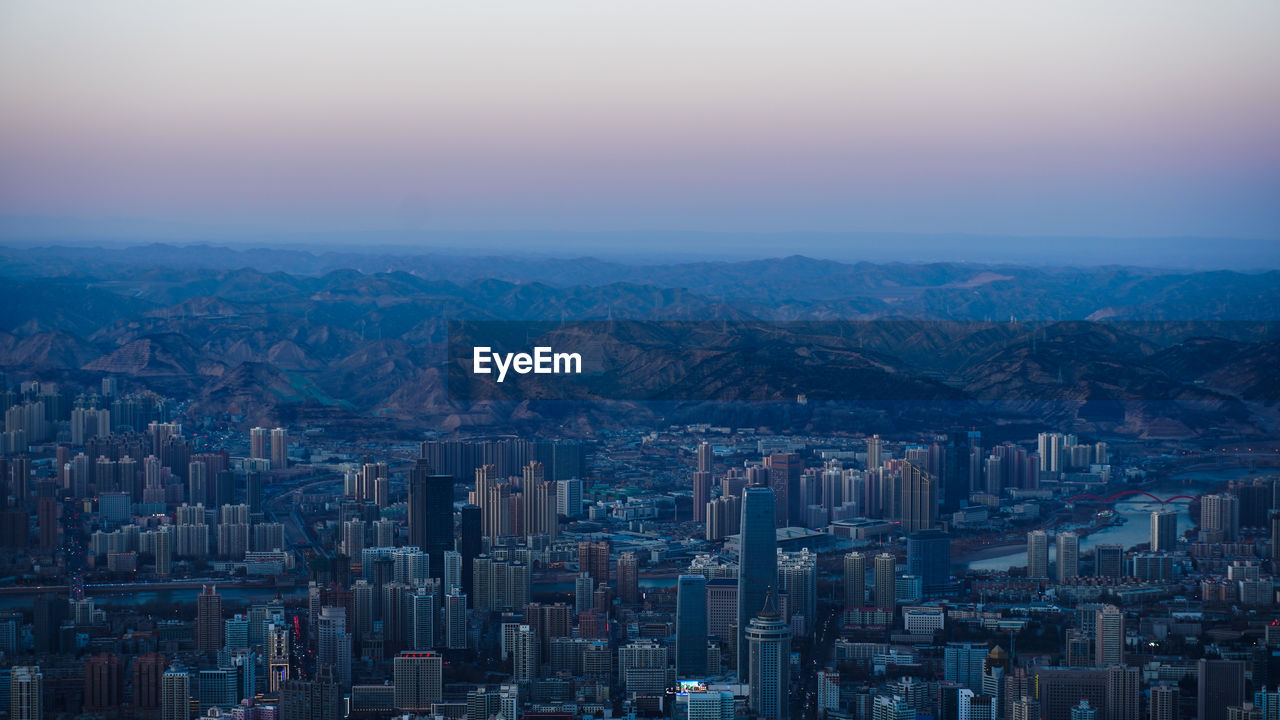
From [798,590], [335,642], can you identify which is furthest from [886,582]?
[335,642]

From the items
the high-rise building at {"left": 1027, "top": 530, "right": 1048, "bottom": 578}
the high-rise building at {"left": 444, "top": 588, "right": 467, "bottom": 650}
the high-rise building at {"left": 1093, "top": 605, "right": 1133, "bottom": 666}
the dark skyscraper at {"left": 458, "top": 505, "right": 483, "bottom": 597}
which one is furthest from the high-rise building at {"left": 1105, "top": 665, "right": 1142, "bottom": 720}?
the dark skyscraper at {"left": 458, "top": 505, "right": 483, "bottom": 597}

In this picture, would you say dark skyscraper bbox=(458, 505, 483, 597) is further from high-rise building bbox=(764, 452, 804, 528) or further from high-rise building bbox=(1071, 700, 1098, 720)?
high-rise building bbox=(1071, 700, 1098, 720)

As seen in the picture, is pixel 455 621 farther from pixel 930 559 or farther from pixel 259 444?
pixel 259 444

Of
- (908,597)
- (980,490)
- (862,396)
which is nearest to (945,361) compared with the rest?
(862,396)

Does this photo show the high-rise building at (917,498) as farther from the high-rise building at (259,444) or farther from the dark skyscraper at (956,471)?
the high-rise building at (259,444)

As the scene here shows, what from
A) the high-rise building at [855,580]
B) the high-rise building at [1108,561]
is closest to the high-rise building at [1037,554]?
the high-rise building at [1108,561]

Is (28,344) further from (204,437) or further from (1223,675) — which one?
(1223,675)
